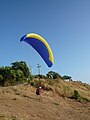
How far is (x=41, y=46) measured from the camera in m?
22.1

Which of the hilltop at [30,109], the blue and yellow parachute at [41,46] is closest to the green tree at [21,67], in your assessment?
the hilltop at [30,109]

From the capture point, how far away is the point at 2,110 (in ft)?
51.6

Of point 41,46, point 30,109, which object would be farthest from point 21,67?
point 30,109

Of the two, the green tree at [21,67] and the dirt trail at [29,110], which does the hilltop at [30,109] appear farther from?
the green tree at [21,67]

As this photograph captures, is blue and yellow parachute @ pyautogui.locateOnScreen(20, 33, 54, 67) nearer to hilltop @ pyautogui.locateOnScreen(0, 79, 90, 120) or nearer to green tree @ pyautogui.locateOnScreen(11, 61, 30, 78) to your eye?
hilltop @ pyautogui.locateOnScreen(0, 79, 90, 120)

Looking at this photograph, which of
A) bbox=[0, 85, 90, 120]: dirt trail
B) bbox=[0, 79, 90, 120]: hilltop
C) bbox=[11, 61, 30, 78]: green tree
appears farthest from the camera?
bbox=[11, 61, 30, 78]: green tree

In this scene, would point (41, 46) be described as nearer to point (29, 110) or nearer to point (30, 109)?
point (30, 109)

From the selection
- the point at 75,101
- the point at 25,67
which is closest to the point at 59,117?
the point at 75,101

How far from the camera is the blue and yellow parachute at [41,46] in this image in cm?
2161

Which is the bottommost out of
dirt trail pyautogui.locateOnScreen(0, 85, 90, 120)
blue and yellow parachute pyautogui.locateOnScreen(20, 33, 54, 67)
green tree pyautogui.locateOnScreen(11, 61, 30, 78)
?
dirt trail pyautogui.locateOnScreen(0, 85, 90, 120)

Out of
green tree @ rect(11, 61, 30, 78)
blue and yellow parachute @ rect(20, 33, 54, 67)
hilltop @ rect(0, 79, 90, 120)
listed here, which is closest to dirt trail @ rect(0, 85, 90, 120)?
hilltop @ rect(0, 79, 90, 120)

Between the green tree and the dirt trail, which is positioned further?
the green tree

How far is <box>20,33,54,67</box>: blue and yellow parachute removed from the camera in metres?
21.6

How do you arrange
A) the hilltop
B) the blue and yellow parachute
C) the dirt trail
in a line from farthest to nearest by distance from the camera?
the blue and yellow parachute, the hilltop, the dirt trail
